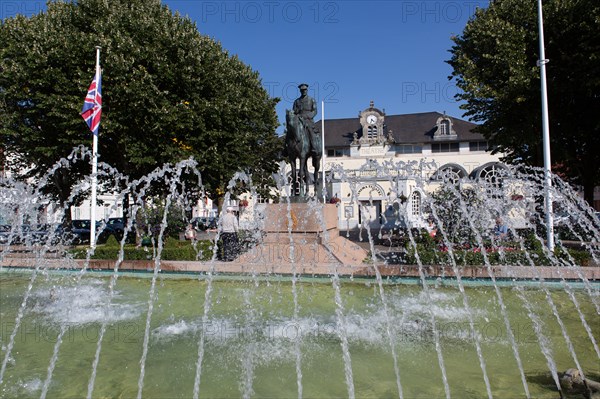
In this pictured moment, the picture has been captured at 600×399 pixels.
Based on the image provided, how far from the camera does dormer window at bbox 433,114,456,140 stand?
1914 inches

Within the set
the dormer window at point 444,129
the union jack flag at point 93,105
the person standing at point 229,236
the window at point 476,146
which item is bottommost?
the person standing at point 229,236

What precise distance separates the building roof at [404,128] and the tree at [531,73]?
86.2 ft

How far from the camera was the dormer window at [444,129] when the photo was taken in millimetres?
48625

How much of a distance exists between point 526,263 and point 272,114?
80.1 feet

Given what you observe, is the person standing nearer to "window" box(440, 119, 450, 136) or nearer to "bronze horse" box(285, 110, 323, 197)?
"bronze horse" box(285, 110, 323, 197)

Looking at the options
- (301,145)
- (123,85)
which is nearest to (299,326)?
(301,145)

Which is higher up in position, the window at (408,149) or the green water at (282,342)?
the window at (408,149)

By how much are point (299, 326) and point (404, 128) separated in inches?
1917

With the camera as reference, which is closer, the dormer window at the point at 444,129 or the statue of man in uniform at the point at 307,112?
the statue of man in uniform at the point at 307,112

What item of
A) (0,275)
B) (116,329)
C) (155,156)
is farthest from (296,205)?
(155,156)

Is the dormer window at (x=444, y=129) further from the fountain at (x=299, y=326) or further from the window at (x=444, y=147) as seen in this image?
the fountain at (x=299, y=326)

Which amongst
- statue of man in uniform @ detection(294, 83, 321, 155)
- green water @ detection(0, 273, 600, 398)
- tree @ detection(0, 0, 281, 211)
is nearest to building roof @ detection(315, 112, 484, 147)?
Result: tree @ detection(0, 0, 281, 211)

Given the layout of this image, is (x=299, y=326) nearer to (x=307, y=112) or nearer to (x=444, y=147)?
(x=307, y=112)

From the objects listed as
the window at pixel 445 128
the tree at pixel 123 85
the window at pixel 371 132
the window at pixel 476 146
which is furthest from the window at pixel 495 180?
the tree at pixel 123 85
